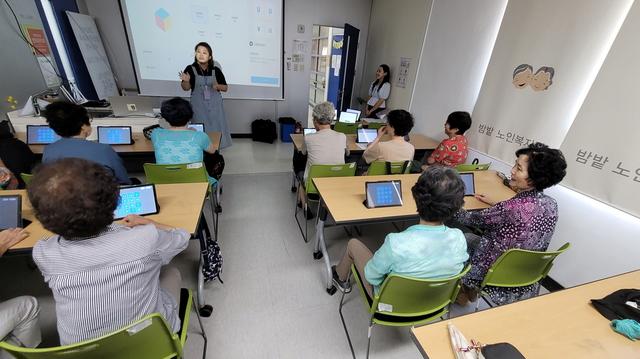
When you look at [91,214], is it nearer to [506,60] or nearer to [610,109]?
[610,109]

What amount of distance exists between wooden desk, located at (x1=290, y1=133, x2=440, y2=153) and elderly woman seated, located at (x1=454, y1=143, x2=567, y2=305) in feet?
5.57

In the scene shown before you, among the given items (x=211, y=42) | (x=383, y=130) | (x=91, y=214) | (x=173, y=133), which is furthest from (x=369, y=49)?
(x=91, y=214)

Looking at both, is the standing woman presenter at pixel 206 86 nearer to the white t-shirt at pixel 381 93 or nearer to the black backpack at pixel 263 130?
the black backpack at pixel 263 130

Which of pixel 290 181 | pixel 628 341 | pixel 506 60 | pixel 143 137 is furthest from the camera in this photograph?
pixel 290 181

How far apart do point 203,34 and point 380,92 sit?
3189mm

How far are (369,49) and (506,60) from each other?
11.0 feet

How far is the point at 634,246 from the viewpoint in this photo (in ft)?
6.01

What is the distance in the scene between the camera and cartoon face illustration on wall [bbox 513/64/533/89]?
2473 millimetres

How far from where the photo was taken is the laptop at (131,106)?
3.02 meters

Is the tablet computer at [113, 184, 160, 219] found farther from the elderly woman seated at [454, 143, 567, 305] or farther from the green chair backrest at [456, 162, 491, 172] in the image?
the green chair backrest at [456, 162, 491, 172]

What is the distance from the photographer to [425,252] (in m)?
1.15

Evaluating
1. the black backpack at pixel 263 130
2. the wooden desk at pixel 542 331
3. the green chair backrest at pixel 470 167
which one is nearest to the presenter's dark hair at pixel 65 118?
the wooden desk at pixel 542 331

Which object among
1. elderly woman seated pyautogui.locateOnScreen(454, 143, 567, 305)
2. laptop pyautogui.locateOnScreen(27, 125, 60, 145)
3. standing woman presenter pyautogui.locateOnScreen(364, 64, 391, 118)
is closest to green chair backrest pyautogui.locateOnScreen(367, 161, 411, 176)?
elderly woman seated pyautogui.locateOnScreen(454, 143, 567, 305)

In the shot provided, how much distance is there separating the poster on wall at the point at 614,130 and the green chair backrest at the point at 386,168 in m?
1.36
